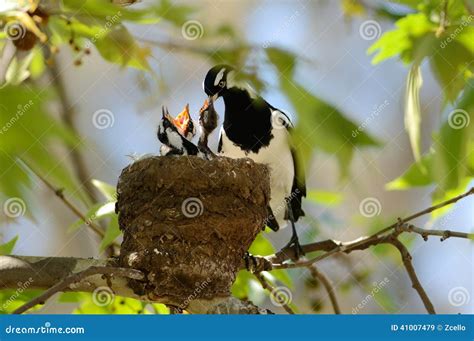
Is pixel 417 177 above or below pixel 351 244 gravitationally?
above

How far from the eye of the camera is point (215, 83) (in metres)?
2.65

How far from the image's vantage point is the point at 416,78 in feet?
5.57

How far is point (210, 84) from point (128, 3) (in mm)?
1001

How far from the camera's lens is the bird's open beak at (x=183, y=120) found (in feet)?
8.84

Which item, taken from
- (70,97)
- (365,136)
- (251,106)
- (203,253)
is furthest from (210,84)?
(365,136)

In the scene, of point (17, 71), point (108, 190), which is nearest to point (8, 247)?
point (108, 190)
